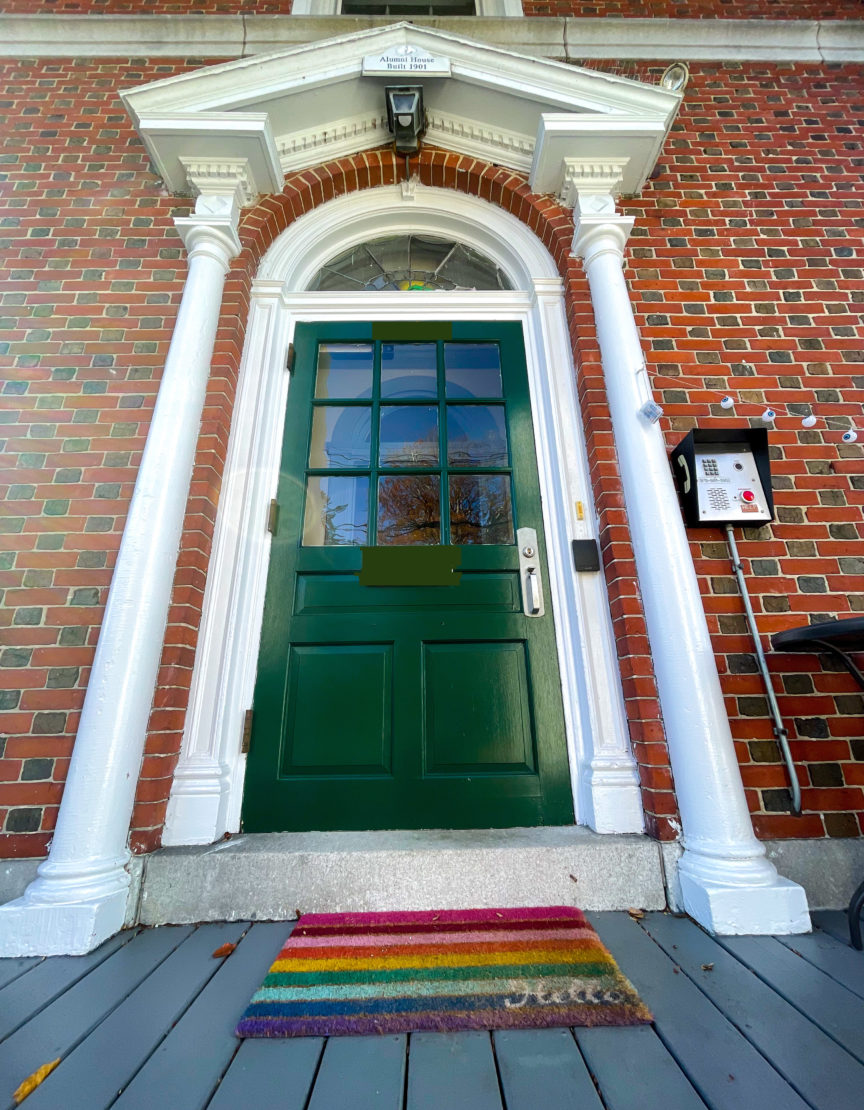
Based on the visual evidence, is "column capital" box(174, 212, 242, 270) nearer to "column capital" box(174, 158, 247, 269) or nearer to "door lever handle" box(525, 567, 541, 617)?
"column capital" box(174, 158, 247, 269)

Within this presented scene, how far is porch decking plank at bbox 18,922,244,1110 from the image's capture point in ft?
3.05

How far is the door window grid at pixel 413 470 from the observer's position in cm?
244

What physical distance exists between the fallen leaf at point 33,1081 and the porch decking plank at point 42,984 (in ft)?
0.57

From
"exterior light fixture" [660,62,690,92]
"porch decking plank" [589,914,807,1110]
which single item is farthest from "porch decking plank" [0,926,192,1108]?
→ "exterior light fixture" [660,62,690,92]

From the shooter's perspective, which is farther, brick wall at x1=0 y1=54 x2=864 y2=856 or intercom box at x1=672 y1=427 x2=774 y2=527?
intercom box at x1=672 y1=427 x2=774 y2=527

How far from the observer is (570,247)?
8.64ft

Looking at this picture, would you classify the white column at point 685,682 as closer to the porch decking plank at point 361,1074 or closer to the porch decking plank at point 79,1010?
the porch decking plank at point 361,1074

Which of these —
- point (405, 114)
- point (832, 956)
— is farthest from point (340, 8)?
point (832, 956)

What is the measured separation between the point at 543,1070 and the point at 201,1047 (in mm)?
678

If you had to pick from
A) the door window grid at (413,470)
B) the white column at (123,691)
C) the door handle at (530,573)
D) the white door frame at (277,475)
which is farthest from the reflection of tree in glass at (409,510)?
the white column at (123,691)

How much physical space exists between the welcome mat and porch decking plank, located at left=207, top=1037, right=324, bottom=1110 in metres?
0.03

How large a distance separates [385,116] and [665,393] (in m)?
2.23

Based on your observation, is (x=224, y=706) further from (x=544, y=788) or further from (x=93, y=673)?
(x=544, y=788)

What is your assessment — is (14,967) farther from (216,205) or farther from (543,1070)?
(216,205)
